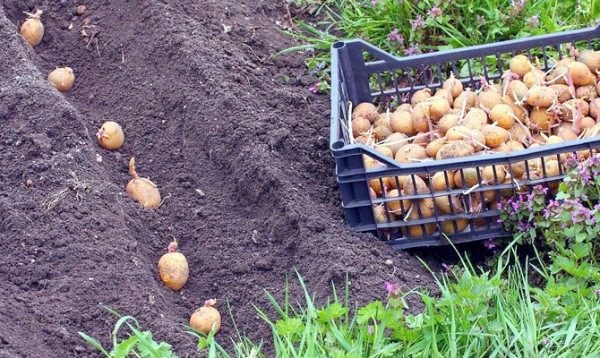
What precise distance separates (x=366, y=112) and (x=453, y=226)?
2.18 feet

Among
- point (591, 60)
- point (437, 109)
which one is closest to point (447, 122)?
point (437, 109)

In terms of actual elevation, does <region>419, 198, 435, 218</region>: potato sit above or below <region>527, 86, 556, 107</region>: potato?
below

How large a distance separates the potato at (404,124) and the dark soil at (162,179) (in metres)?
0.31

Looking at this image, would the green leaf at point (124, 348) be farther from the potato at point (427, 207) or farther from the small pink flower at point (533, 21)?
the small pink flower at point (533, 21)

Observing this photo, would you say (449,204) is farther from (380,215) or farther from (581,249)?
(581,249)

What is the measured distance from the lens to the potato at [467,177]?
3.68 meters

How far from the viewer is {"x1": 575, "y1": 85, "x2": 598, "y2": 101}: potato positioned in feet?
13.4

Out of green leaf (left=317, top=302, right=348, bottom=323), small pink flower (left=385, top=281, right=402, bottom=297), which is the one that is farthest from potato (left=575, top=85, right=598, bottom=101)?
green leaf (left=317, top=302, right=348, bottom=323)

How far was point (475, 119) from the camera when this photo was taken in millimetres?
3945

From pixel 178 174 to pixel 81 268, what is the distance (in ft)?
2.76

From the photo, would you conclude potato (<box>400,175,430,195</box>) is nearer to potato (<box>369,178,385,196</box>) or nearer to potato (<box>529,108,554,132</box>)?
potato (<box>369,178,385,196</box>)

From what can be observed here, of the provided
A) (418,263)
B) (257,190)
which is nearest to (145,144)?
(257,190)

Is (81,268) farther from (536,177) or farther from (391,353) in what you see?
(536,177)

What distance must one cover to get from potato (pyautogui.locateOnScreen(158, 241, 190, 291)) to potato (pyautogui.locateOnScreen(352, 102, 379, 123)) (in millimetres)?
956
